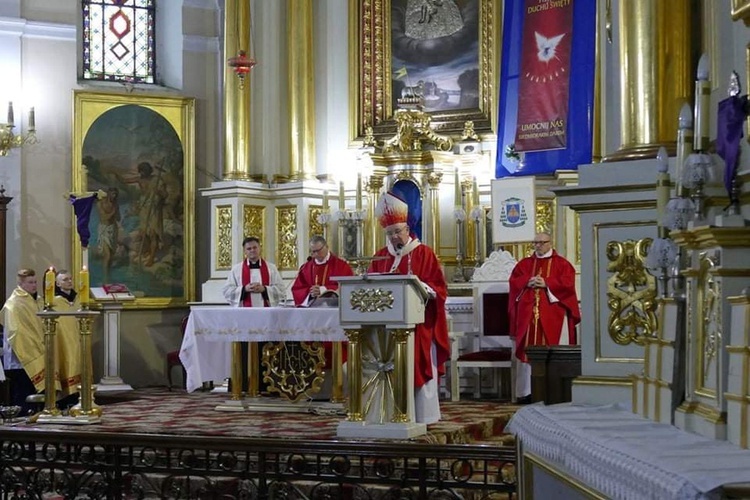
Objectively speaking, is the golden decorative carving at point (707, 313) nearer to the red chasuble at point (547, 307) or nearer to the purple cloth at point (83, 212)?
the red chasuble at point (547, 307)

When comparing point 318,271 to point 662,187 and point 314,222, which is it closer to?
point 314,222

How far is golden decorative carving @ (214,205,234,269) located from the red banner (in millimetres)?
3434

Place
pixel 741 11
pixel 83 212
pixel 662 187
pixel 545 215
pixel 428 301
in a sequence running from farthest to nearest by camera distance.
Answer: pixel 83 212 → pixel 545 215 → pixel 428 301 → pixel 662 187 → pixel 741 11

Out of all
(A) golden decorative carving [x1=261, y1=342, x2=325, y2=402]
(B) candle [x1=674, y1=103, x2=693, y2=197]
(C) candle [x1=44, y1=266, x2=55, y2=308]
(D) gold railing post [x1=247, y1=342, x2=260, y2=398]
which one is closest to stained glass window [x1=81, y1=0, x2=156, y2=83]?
(C) candle [x1=44, y1=266, x2=55, y2=308]

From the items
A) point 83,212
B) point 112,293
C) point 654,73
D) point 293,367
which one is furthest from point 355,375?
point 112,293

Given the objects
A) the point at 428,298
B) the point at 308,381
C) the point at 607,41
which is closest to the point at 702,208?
the point at 607,41

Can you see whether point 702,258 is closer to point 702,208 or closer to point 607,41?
point 702,208

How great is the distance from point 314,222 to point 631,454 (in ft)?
36.4

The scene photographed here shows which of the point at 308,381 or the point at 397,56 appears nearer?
the point at 308,381

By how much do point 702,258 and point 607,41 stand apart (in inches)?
89.1

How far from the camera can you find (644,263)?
4.59 m

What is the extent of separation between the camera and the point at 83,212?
43.9ft

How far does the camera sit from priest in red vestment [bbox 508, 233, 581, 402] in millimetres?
11242

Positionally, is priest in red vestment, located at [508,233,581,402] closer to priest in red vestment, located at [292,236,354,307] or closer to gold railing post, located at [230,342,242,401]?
priest in red vestment, located at [292,236,354,307]
